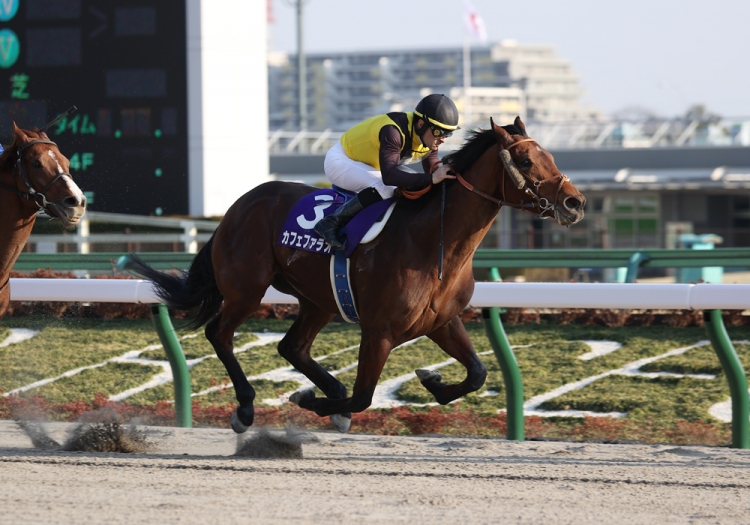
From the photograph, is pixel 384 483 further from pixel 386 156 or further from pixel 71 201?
pixel 71 201

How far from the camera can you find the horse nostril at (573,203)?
4453mm

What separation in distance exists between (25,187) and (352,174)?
1.55 meters

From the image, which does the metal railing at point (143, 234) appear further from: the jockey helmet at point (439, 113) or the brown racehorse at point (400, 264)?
the jockey helmet at point (439, 113)

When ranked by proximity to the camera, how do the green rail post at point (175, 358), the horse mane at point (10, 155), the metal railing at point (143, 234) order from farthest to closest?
1. the metal railing at point (143, 234)
2. the green rail post at point (175, 358)
3. the horse mane at point (10, 155)

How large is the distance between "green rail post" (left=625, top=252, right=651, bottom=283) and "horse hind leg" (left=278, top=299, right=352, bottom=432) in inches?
136

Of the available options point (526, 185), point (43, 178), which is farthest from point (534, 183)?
point (43, 178)

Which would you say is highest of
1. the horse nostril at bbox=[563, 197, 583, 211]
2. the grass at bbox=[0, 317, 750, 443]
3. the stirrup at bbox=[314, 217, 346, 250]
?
the horse nostril at bbox=[563, 197, 583, 211]

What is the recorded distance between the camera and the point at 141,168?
12.2 meters

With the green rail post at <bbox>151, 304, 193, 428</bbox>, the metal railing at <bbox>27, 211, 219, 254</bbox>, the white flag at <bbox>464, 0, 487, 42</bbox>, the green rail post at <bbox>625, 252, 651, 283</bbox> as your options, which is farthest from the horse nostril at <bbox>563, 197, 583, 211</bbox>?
the white flag at <bbox>464, 0, 487, 42</bbox>

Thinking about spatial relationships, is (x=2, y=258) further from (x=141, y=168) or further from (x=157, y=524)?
(x=141, y=168)

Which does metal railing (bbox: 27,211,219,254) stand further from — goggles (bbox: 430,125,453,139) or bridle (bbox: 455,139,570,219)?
bridle (bbox: 455,139,570,219)

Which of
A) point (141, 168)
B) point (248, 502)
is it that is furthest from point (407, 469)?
point (141, 168)

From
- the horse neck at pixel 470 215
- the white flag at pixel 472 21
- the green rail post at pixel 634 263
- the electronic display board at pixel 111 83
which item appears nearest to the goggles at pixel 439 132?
the horse neck at pixel 470 215

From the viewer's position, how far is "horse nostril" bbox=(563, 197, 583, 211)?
445 cm
